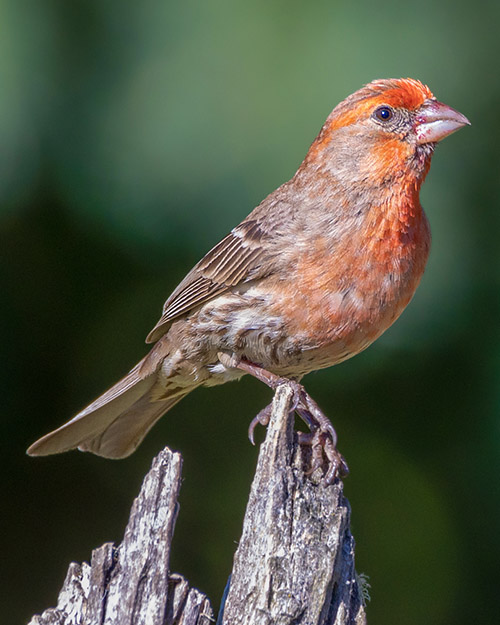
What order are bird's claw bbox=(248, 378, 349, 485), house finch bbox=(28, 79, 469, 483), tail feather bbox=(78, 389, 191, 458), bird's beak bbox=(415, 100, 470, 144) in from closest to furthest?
bird's claw bbox=(248, 378, 349, 485)
house finch bbox=(28, 79, 469, 483)
bird's beak bbox=(415, 100, 470, 144)
tail feather bbox=(78, 389, 191, 458)

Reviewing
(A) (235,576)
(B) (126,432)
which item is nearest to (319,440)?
(A) (235,576)

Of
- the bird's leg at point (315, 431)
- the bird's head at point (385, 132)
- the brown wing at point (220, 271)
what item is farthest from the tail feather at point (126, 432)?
the bird's head at point (385, 132)

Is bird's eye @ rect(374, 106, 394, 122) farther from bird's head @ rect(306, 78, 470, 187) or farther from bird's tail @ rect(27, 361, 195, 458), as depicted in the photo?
bird's tail @ rect(27, 361, 195, 458)

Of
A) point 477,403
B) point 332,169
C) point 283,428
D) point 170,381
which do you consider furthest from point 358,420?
point 283,428

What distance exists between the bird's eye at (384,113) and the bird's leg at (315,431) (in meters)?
1.14

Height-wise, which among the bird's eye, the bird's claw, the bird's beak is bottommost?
the bird's claw

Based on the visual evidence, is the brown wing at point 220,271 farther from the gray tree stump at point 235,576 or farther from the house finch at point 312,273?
the gray tree stump at point 235,576

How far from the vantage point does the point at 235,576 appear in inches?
103

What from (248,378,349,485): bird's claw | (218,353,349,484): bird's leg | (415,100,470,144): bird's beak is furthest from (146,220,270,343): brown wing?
(415,100,470,144): bird's beak

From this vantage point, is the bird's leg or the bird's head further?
the bird's head

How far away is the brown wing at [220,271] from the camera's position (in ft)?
13.1

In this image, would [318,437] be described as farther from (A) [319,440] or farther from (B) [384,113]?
(B) [384,113]

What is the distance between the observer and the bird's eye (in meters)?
3.94

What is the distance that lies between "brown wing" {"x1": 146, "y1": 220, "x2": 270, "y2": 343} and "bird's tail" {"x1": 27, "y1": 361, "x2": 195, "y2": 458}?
24 centimetres
